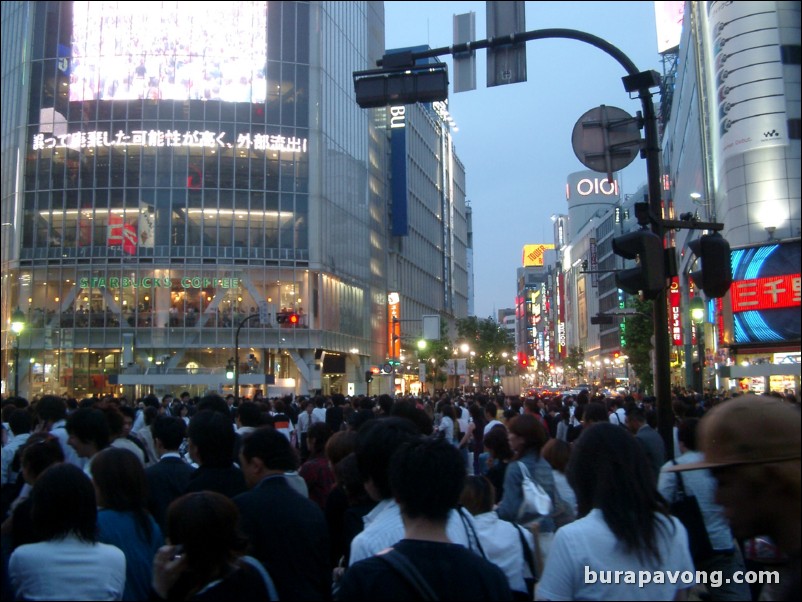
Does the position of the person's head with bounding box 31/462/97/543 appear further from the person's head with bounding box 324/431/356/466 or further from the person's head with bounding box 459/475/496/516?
the person's head with bounding box 324/431/356/466

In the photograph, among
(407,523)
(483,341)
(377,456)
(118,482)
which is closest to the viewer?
(407,523)

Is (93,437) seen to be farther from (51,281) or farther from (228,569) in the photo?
(51,281)

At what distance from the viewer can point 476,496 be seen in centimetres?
497

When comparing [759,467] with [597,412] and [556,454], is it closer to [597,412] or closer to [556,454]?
[556,454]

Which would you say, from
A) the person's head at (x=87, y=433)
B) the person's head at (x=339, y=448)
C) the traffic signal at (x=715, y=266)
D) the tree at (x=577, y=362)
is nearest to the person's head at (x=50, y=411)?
the person's head at (x=87, y=433)

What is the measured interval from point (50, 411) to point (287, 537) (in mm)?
6055

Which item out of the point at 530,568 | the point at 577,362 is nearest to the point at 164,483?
the point at 530,568

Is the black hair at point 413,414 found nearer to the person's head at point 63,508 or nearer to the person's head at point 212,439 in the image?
the person's head at point 212,439

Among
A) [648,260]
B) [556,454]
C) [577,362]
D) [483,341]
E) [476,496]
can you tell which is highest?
[483,341]

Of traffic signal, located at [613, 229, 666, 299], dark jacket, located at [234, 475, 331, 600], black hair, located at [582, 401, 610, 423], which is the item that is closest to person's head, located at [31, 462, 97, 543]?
dark jacket, located at [234, 475, 331, 600]

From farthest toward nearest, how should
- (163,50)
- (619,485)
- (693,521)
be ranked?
(163,50) → (693,521) → (619,485)

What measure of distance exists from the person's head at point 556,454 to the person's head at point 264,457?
2404 millimetres

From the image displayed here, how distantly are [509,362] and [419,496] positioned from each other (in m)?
106

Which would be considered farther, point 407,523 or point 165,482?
point 165,482
